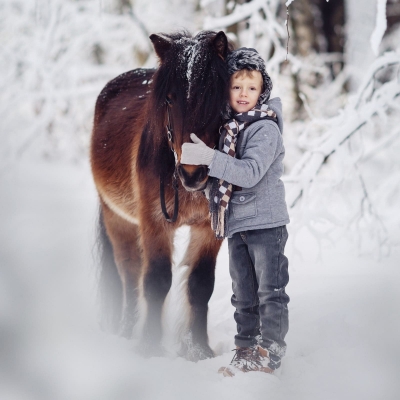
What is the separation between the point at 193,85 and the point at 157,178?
0.71m

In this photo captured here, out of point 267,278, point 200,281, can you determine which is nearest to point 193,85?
point 267,278

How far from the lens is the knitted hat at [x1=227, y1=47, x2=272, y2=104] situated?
2469 mm

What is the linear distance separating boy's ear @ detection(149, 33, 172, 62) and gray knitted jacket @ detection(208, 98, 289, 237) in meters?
0.63

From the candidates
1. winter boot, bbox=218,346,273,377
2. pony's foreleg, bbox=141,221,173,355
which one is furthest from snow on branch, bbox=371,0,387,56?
winter boot, bbox=218,346,273,377

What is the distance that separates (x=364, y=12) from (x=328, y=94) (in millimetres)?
1573

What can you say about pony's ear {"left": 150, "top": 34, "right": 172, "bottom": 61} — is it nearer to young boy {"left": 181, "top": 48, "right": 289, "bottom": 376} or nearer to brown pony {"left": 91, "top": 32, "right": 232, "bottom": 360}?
brown pony {"left": 91, "top": 32, "right": 232, "bottom": 360}

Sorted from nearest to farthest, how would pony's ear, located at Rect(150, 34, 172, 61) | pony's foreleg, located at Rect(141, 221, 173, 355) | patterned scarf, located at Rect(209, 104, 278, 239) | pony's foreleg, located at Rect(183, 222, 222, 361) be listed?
patterned scarf, located at Rect(209, 104, 278, 239) → pony's ear, located at Rect(150, 34, 172, 61) → pony's foreleg, located at Rect(141, 221, 173, 355) → pony's foreleg, located at Rect(183, 222, 222, 361)

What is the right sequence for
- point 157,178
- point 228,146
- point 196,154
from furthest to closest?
point 157,178, point 228,146, point 196,154

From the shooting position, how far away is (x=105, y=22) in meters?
8.52

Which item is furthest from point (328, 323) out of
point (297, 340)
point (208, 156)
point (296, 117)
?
point (296, 117)

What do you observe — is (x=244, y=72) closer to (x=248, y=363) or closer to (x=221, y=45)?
(x=221, y=45)

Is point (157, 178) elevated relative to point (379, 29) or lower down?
lower down

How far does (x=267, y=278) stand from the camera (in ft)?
8.20

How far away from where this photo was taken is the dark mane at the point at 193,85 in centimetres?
247
